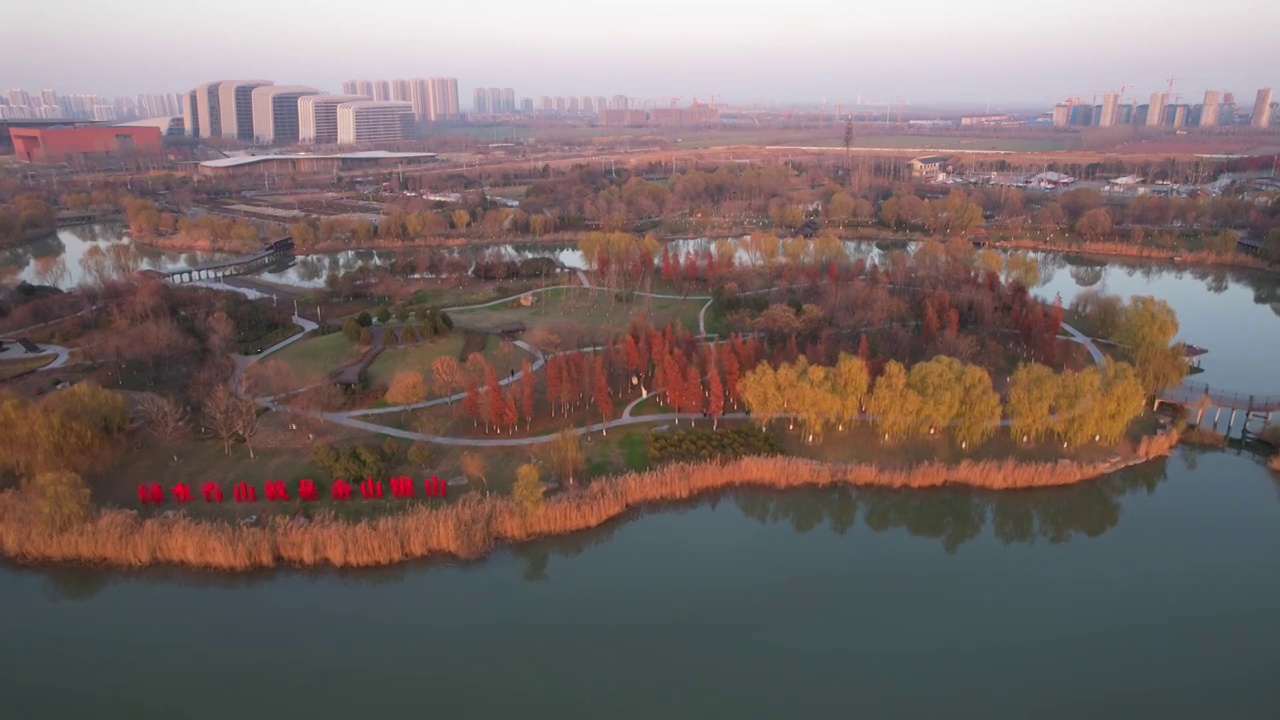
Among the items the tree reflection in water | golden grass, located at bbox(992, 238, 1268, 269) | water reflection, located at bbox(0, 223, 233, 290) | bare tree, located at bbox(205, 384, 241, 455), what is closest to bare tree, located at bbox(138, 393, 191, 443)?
bare tree, located at bbox(205, 384, 241, 455)

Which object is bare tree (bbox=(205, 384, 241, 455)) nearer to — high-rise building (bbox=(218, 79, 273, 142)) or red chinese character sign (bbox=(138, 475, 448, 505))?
red chinese character sign (bbox=(138, 475, 448, 505))

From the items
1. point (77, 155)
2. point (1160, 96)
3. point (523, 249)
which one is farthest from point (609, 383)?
point (1160, 96)

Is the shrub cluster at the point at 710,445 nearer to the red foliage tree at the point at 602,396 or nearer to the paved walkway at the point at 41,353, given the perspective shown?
the red foliage tree at the point at 602,396

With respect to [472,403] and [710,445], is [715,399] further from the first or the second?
[472,403]

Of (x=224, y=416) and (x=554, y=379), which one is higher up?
(x=554, y=379)

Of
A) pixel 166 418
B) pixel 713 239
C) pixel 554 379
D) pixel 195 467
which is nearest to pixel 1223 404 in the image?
pixel 554 379
